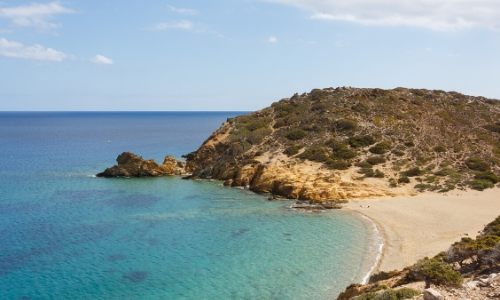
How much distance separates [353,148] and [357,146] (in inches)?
26.3

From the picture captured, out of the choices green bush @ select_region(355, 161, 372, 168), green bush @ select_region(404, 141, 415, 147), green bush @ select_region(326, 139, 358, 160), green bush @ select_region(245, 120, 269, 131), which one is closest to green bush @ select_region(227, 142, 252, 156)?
green bush @ select_region(245, 120, 269, 131)

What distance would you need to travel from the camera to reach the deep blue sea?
22.2 m

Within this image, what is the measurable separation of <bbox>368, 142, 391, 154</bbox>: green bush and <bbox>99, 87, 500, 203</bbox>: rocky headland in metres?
0.12

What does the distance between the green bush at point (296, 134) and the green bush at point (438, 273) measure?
130 feet

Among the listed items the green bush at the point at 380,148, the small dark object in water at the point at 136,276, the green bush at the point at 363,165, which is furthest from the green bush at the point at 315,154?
the small dark object in water at the point at 136,276

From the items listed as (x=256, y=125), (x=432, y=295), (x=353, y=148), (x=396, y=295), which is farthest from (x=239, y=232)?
(x=256, y=125)

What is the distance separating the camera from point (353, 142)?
53.8 meters

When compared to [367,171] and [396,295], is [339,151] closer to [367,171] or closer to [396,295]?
[367,171]

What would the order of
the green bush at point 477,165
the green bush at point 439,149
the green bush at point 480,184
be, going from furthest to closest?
1. the green bush at point 439,149
2. the green bush at point 477,165
3. the green bush at point 480,184

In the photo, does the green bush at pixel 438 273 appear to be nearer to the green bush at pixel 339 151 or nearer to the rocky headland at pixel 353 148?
the rocky headland at pixel 353 148

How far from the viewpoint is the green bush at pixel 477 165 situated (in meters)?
48.0

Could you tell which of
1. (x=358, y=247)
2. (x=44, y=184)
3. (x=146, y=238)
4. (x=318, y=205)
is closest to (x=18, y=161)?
(x=44, y=184)

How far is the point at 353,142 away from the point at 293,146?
7931 millimetres

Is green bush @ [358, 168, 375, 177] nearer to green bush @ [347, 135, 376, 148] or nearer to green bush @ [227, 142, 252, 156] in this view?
green bush @ [347, 135, 376, 148]
